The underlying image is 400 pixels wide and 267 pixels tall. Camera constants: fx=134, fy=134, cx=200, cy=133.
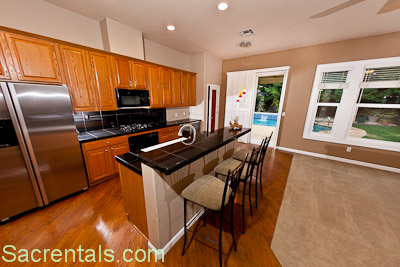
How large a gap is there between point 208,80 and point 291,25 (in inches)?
96.5

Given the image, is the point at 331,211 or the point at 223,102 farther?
the point at 223,102

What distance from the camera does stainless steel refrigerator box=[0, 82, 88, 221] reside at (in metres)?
1.55

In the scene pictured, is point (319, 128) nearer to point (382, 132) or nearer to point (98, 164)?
point (382, 132)

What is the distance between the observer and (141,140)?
290cm

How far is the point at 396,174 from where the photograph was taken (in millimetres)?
2973

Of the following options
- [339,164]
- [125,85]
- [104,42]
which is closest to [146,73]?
[125,85]

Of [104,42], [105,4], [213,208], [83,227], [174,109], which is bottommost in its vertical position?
[83,227]

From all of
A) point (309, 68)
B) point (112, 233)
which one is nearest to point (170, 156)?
point (112, 233)

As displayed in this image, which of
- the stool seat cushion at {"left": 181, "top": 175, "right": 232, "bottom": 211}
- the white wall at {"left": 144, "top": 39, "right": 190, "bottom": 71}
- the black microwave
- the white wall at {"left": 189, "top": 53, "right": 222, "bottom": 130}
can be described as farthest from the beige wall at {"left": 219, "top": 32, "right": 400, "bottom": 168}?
the stool seat cushion at {"left": 181, "top": 175, "right": 232, "bottom": 211}

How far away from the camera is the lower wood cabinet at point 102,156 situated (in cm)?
224

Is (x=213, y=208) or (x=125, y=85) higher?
(x=125, y=85)

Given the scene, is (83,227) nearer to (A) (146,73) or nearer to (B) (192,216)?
(B) (192,216)

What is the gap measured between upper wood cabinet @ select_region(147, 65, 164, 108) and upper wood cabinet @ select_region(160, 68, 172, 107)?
0.09 m

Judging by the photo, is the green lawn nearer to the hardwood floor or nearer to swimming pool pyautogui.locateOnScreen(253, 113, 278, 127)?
the hardwood floor
